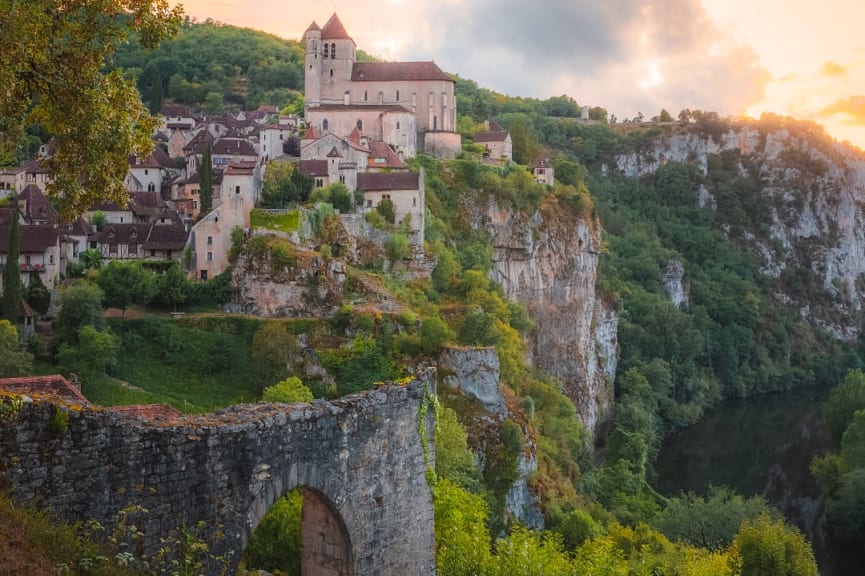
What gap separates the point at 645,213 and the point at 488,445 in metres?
116

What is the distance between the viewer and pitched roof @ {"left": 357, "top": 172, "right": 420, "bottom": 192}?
6481 centimetres

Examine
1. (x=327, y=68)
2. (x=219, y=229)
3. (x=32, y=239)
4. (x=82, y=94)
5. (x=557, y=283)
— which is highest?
(x=327, y=68)

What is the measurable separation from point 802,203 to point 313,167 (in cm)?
13087

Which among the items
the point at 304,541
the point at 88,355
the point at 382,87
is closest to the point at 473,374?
the point at 88,355

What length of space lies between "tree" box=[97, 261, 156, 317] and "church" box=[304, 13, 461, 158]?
31769mm

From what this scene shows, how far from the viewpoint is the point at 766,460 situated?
75.8 meters

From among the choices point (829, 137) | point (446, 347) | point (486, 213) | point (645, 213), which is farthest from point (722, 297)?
point (446, 347)

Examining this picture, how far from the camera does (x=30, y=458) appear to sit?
12.9 metres

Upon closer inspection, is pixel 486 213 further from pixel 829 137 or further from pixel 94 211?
pixel 829 137

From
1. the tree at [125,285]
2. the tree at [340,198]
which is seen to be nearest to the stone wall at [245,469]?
the tree at [125,285]

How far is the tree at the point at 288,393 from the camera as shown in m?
41.4

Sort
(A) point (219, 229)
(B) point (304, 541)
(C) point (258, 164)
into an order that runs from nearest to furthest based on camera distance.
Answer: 1. (B) point (304, 541)
2. (A) point (219, 229)
3. (C) point (258, 164)

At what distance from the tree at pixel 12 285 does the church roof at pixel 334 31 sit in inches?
1754

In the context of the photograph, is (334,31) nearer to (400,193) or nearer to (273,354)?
(400,193)
